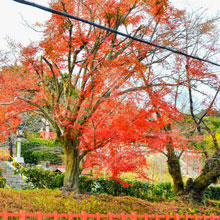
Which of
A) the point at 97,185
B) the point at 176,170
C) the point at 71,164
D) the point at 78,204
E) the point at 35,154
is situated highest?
the point at 35,154

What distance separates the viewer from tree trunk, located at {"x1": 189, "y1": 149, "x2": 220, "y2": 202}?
10.7 metres

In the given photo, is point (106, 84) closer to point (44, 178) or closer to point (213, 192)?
point (44, 178)

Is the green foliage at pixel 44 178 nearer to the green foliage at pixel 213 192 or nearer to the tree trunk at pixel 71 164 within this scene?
the tree trunk at pixel 71 164

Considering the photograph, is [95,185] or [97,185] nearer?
[95,185]

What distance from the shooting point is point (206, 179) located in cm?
1086

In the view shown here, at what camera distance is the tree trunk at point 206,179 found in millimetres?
10684

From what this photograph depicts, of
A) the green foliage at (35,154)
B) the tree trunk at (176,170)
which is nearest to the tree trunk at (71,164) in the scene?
the tree trunk at (176,170)

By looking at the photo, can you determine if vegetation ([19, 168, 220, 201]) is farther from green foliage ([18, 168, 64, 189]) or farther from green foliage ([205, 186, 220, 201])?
green foliage ([205, 186, 220, 201])

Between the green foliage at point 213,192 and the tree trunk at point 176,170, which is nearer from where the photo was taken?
the tree trunk at point 176,170

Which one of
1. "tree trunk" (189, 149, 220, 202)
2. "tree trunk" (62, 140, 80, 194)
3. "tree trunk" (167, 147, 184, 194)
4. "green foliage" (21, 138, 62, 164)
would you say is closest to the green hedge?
"tree trunk" (167, 147, 184, 194)

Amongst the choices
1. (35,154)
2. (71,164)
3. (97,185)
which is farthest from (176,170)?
(35,154)

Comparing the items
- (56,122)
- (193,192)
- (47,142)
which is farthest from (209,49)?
(47,142)

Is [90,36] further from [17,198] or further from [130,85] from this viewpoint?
[17,198]

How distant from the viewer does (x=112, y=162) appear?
10156 mm
